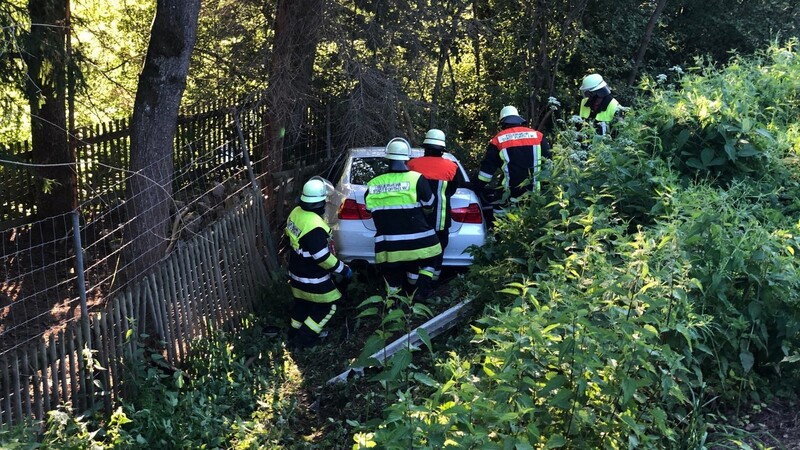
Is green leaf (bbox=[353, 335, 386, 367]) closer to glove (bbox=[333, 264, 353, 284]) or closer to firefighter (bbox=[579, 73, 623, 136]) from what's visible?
glove (bbox=[333, 264, 353, 284])

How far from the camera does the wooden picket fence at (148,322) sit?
5109mm

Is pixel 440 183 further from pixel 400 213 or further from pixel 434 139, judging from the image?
pixel 400 213

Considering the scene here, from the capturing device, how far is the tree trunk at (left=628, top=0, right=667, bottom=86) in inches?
535

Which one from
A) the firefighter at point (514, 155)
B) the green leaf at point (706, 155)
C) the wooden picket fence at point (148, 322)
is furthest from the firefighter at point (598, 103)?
the wooden picket fence at point (148, 322)

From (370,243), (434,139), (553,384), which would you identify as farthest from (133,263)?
(553,384)

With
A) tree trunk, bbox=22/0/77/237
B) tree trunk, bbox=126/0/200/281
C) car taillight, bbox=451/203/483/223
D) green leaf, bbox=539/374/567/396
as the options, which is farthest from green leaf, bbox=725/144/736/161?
tree trunk, bbox=22/0/77/237

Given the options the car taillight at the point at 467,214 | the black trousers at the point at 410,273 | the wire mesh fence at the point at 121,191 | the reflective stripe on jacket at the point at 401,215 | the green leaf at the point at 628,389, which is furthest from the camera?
the wire mesh fence at the point at 121,191

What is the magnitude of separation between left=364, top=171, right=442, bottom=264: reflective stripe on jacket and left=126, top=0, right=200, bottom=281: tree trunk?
210cm

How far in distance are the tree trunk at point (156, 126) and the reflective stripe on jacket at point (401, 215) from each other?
210 cm

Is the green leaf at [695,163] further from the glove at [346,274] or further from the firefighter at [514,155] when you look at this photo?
the glove at [346,274]

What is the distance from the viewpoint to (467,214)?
25.7ft

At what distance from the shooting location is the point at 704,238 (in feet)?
15.3

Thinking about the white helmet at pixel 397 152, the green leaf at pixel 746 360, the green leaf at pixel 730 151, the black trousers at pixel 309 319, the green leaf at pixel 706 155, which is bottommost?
the black trousers at pixel 309 319

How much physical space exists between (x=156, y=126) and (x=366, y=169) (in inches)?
90.0
